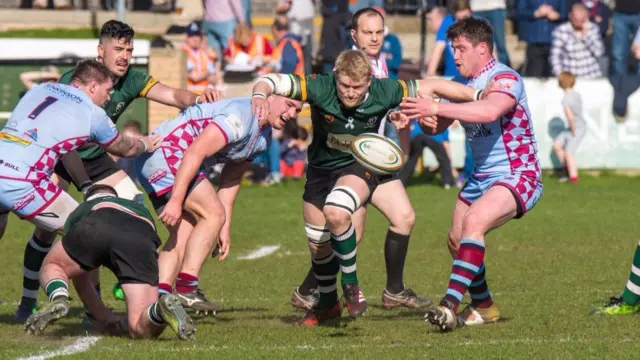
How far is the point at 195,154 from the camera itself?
852 cm

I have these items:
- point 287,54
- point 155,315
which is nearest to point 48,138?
point 155,315

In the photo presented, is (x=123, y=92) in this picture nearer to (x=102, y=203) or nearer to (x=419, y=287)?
(x=102, y=203)

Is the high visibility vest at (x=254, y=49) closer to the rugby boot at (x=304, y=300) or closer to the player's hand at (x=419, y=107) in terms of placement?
the rugby boot at (x=304, y=300)

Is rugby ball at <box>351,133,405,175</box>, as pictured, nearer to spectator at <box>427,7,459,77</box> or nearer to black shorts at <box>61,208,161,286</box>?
black shorts at <box>61,208,161,286</box>

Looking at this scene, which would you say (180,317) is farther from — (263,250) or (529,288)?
(263,250)

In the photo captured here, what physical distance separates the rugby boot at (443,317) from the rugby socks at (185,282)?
2.11 m

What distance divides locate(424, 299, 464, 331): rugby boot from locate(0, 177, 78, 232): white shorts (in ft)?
7.78

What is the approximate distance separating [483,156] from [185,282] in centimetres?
234

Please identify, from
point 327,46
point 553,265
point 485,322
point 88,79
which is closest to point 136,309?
point 88,79

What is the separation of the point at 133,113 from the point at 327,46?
11.4 feet

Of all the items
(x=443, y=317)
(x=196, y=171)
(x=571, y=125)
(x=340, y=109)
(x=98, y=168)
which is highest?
(x=340, y=109)

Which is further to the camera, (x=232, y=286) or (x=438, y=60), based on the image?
(x=438, y=60)

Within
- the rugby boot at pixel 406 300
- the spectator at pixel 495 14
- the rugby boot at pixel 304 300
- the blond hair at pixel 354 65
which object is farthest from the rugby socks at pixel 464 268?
the spectator at pixel 495 14

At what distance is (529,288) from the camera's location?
10.6 m
